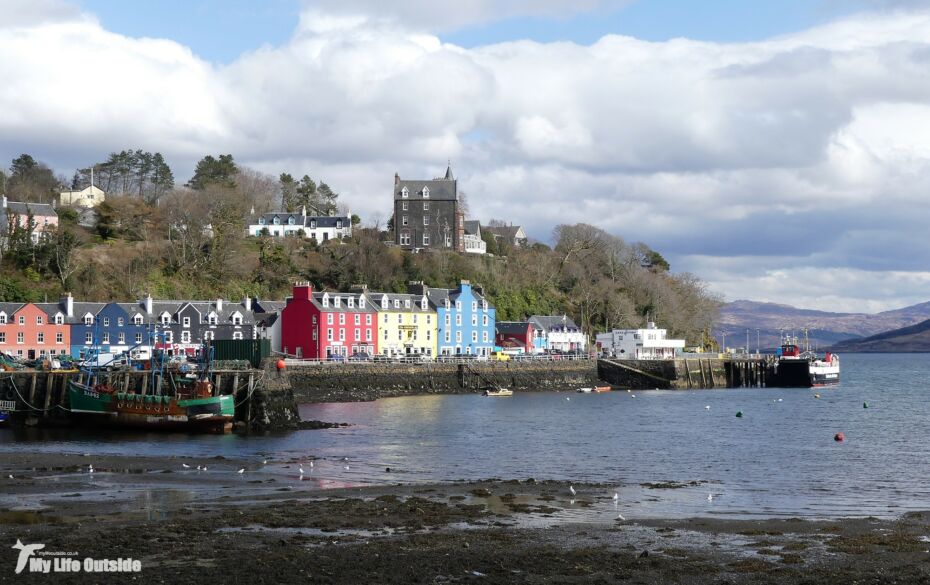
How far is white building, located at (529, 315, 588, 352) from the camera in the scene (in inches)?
4299

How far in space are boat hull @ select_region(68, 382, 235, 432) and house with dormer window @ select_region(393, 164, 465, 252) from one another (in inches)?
2795

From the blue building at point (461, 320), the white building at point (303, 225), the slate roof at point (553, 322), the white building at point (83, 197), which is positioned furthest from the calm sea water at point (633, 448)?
the white building at point (83, 197)

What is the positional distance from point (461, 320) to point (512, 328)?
8131 millimetres

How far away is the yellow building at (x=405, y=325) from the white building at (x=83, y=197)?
38282 millimetres

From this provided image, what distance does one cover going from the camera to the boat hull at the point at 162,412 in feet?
169

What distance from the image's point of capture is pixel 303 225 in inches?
4786

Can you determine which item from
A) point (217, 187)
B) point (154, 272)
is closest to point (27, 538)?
point (154, 272)

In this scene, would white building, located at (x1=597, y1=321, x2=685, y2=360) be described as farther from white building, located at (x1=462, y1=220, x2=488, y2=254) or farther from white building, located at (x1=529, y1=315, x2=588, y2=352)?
white building, located at (x1=462, y1=220, x2=488, y2=254)

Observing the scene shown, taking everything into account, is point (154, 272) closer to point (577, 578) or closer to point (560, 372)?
point (560, 372)

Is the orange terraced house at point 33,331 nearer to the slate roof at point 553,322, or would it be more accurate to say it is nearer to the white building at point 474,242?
the slate roof at point 553,322

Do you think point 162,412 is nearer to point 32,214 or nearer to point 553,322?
point 32,214

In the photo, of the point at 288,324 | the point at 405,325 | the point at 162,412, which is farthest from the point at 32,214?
the point at 162,412

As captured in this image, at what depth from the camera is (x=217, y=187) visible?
112438 mm

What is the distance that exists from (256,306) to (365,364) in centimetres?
1614
